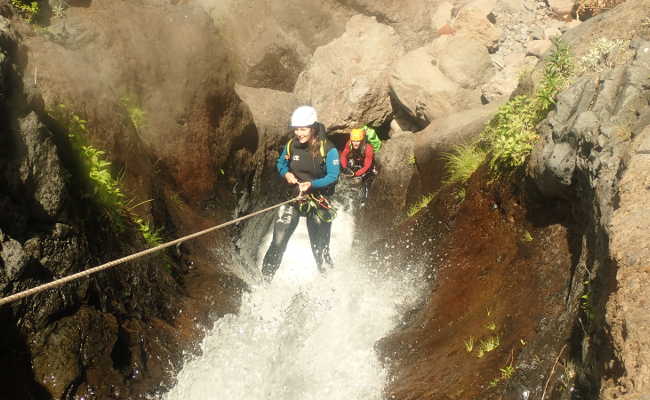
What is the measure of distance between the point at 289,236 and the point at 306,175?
3.36 ft

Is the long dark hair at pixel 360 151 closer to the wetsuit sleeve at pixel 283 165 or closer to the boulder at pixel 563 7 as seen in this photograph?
the wetsuit sleeve at pixel 283 165

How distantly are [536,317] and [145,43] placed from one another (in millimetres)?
5797

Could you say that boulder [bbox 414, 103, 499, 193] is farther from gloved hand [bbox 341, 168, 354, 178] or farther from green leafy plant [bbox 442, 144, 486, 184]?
gloved hand [bbox 341, 168, 354, 178]

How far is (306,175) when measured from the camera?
736 cm

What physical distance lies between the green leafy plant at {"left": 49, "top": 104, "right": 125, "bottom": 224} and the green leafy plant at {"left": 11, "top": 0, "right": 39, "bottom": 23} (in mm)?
1395

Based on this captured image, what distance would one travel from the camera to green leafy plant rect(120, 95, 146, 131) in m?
6.46

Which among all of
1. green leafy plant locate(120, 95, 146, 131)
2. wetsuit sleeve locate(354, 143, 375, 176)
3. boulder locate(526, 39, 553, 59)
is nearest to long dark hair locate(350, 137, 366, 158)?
wetsuit sleeve locate(354, 143, 375, 176)

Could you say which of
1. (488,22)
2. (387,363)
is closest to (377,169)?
(488,22)

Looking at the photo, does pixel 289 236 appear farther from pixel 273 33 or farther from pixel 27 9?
pixel 273 33

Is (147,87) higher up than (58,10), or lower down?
lower down

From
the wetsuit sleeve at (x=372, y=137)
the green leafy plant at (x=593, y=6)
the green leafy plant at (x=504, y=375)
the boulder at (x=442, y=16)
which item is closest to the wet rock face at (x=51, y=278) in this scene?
the green leafy plant at (x=504, y=375)

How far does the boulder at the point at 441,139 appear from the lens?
7.25 metres

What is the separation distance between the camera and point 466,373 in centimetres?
416

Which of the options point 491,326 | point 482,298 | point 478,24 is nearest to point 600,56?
point 482,298
